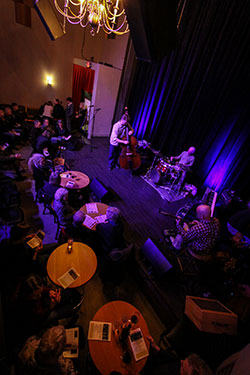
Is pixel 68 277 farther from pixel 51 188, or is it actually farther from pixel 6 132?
pixel 6 132

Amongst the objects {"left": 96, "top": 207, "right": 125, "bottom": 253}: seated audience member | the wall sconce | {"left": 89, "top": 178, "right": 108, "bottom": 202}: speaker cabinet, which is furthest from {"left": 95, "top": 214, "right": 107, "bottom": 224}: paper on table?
the wall sconce

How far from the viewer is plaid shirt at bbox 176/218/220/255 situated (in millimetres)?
2670

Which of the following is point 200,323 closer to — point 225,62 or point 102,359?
point 102,359

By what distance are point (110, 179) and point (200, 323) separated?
4142 mm

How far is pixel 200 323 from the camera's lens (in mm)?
1843

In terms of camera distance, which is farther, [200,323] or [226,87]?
[226,87]

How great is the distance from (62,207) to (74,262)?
3.18 ft

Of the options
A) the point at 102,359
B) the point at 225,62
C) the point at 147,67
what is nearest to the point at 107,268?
the point at 102,359

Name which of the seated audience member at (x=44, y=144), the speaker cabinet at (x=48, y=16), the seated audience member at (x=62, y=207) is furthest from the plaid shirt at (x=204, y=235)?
the speaker cabinet at (x=48, y=16)

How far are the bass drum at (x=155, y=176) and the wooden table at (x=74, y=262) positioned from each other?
361 centimetres

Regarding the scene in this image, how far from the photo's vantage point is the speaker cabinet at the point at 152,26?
109 centimetres

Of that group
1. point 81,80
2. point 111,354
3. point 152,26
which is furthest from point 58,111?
point 111,354

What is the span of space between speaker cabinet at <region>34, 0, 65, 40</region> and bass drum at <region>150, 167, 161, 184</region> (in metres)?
4.09

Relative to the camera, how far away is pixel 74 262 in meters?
2.52
